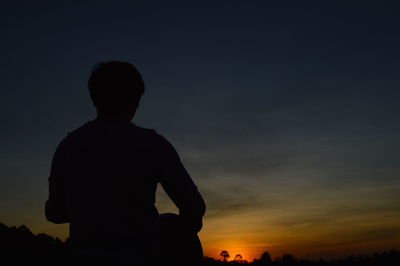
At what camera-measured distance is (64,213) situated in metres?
3.09

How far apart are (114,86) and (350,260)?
10.8 metres

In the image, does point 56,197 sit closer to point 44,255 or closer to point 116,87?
point 116,87

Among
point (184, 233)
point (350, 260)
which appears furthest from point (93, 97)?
point (350, 260)

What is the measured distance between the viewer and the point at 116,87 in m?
2.82

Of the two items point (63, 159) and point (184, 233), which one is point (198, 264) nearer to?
point (184, 233)

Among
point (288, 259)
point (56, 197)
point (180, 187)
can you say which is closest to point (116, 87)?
point (180, 187)

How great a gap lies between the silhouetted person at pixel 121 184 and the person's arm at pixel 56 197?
0.01m

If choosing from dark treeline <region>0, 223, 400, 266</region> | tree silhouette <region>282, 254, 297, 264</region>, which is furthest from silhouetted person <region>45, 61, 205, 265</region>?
tree silhouette <region>282, 254, 297, 264</region>

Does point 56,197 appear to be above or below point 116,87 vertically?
below

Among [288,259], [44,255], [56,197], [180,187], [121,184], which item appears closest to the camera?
[121,184]

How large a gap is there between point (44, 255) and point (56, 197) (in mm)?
6078

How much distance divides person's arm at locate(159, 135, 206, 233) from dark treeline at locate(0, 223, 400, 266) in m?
4.75

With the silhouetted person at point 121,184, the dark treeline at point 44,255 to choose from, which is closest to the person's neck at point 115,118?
the silhouetted person at point 121,184

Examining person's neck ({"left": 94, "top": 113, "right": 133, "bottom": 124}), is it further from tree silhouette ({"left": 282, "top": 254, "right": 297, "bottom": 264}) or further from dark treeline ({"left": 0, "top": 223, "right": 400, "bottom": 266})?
tree silhouette ({"left": 282, "top": 254, "right": 297, "bottom": 264})
